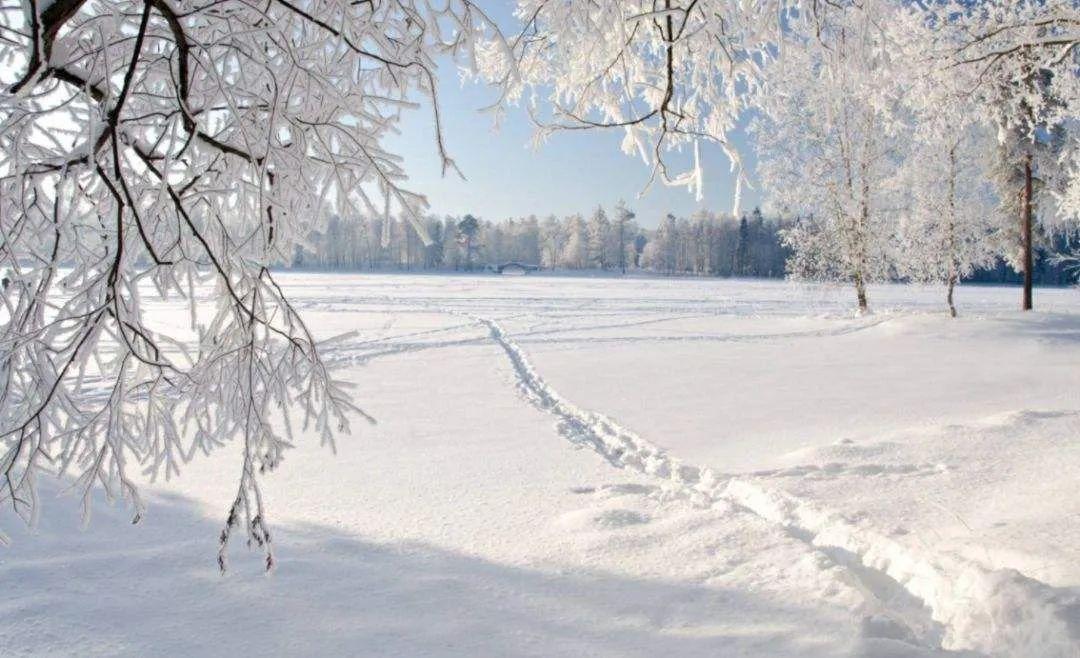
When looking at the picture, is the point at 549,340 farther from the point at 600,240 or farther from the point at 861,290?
the point at 600,240

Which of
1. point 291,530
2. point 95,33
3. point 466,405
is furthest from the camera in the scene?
point 466,405

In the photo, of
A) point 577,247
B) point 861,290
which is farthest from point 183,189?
point 577,247

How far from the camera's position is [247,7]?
82.5 inches

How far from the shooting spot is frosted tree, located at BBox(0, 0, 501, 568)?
6.34 feet

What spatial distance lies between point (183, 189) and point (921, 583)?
150 inches

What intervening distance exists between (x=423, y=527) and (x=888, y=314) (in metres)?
20.1

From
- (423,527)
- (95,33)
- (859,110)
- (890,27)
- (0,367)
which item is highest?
(859,110)

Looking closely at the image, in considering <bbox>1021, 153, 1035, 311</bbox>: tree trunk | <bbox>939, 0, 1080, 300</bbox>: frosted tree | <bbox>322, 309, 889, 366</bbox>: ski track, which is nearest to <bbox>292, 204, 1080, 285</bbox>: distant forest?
<bbox>1021, 153, 1035, 311</bbox>: tree trunk

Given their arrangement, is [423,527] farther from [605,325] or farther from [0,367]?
[605,325]

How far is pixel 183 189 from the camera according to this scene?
77.9 inches

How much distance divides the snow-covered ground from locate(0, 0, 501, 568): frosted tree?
1.24 m

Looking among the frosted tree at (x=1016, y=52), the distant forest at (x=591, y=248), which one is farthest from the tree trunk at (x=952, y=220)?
the distant forest at (x=591, y=248)

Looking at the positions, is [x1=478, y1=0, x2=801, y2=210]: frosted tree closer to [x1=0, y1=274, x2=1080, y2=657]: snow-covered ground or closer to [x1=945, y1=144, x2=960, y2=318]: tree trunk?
[x1=0, y1=274, x2=1080, y2=657]: snow-covered ground

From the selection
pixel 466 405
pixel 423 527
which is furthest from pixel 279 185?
pixel 466 405
